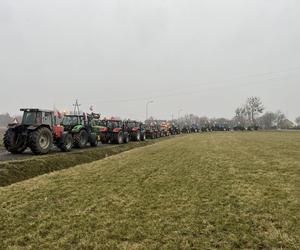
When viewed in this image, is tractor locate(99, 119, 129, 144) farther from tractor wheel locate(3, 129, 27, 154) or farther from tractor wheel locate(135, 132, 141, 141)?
tractor wheel locate(3, 129, 27, 154)

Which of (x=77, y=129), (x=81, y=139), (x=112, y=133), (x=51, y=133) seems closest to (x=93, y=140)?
(x=81, y=139)

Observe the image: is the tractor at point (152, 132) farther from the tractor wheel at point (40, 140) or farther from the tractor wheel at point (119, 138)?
the tractor wheel at point (40, 140)

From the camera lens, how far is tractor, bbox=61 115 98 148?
28594 mm

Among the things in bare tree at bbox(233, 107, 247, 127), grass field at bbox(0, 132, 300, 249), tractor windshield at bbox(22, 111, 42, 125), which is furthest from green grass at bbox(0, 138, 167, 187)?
bare tree at bbox(233, 107, 247, 127)

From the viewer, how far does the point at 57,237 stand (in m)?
8.93

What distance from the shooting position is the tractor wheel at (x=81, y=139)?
28.6m

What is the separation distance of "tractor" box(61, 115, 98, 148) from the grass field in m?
13.3

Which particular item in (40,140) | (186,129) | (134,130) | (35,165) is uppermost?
(186,129)

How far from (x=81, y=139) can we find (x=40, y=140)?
6112 mm

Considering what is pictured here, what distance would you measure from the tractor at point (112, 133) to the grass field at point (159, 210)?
69.9ft

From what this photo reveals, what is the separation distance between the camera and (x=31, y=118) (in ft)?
78.4

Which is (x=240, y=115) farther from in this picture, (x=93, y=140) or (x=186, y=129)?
(x=93, y=140)

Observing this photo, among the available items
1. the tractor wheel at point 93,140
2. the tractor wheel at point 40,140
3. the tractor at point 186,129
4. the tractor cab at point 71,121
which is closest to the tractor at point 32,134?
the tractor wheel at point 40,140

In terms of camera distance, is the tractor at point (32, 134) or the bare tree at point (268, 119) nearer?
the tractor at point (32, 134)
